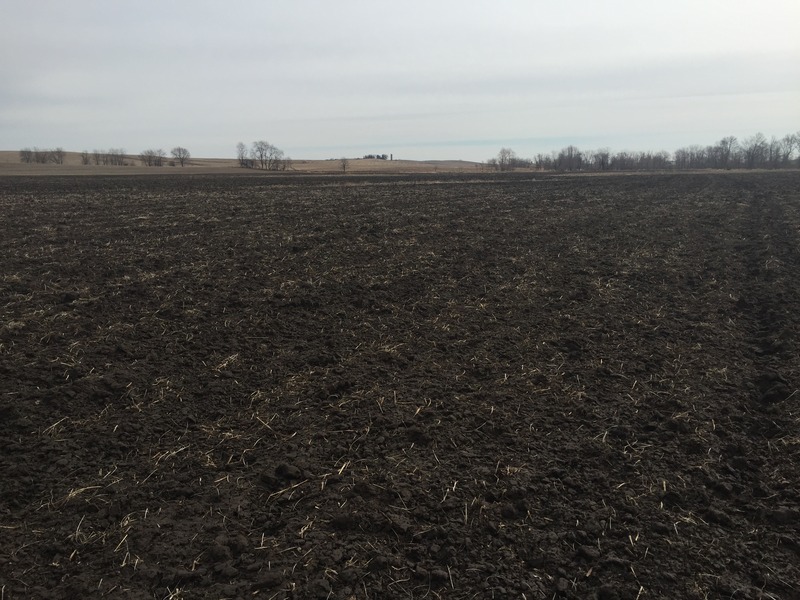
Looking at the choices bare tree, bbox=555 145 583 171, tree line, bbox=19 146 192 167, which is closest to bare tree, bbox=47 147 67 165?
tree line, bbox=19 146 192 167

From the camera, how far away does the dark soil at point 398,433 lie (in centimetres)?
347

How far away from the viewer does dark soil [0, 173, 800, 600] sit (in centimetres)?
347

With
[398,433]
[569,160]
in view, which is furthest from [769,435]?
[569,160]

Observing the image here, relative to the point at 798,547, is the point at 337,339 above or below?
above

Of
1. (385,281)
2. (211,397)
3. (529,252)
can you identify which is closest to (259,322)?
(211,397)

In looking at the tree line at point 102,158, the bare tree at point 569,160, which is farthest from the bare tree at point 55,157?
the bare tree at point 569,160

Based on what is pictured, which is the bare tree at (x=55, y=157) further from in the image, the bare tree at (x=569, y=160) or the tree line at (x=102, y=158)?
the bare tree at (x=569, y=160)

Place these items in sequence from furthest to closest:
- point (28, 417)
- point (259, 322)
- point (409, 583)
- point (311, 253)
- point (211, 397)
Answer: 1. point (311, 253)
2. point (259, 322)
3. point (211, 397)
4. point (28, 417)
5. point (409, 583)

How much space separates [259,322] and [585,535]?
571cm

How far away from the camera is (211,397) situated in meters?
5.68

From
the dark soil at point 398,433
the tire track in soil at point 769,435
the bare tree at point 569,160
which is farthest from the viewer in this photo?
the bare tree at point 569,160

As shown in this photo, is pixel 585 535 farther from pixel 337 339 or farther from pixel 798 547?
pixel 337 339

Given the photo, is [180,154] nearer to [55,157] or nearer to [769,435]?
[55,157]

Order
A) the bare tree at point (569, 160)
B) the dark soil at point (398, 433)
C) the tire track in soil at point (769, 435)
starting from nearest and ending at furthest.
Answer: the dark soil at point (398, 433) < the tire track in soil at point (769, 435) < the bare tree at point (569, 160)
